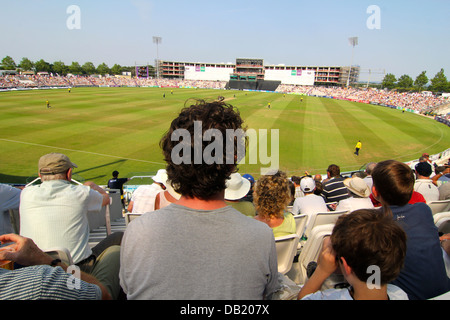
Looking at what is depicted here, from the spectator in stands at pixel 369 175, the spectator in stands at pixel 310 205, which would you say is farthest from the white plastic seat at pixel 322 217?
the spectator in stands at pixel 369 175

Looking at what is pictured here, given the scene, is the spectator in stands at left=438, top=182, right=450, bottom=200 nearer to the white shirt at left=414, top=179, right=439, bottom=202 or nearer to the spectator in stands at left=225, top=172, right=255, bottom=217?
the white shirt at left=414, top=179, right=439, bottom=202

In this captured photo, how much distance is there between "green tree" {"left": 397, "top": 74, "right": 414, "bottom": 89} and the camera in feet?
347

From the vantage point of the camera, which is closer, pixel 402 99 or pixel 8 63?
pixel 402 99

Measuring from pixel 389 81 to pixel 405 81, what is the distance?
5.75 meters

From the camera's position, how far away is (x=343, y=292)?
5.57 feet

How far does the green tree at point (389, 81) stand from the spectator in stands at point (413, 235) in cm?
13026

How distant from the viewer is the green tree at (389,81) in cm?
10968

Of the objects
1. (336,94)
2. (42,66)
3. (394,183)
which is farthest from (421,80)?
(42,66)

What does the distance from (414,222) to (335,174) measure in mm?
4693

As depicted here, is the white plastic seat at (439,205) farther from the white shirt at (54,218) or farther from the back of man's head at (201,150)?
the white shirt at (54,218)

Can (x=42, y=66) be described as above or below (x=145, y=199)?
above

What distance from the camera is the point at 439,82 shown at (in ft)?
285

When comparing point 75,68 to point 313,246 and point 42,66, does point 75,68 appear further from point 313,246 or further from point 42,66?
point 313,246
